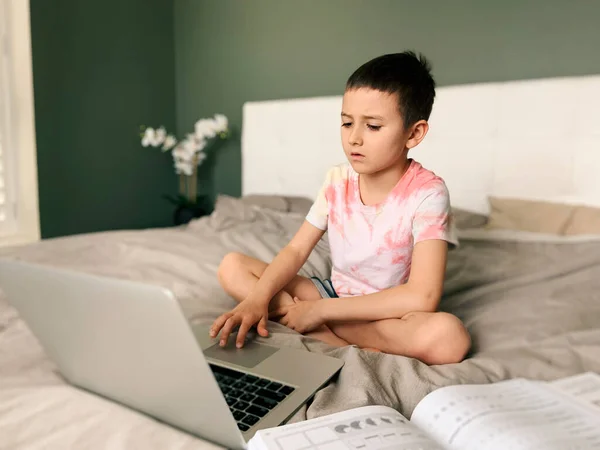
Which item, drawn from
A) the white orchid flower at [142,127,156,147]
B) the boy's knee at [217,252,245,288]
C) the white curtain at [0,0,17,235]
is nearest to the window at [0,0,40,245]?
the white curtain at [0,0,17,235]

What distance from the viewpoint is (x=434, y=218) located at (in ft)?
3.32

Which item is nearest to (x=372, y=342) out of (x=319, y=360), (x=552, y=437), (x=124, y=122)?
(x=319, y=360)

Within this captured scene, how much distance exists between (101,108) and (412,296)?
2348 mm

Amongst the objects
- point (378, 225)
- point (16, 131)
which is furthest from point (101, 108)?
point (378, 225)

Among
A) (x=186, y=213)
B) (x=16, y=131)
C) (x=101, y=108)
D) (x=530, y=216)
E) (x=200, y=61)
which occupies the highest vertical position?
(x=200, y=61)

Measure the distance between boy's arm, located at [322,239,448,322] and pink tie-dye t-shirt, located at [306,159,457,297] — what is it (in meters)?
0.03

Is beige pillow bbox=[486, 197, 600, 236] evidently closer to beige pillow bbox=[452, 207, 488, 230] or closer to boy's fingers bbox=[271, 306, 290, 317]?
beige pillow bbox=[452, 207, 488, 230]

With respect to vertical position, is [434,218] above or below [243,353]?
above

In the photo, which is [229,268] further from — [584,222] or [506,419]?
[584,222]

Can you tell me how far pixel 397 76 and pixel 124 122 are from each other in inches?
88.7

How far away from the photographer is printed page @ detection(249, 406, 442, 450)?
53 cm

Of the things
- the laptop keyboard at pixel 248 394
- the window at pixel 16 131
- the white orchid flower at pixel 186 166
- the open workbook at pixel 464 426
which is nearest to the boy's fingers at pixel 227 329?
the laptop keyboard at pixel 248 394

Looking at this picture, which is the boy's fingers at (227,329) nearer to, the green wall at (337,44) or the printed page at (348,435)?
the printed page at (348,435)

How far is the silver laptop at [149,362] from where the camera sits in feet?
1.64
